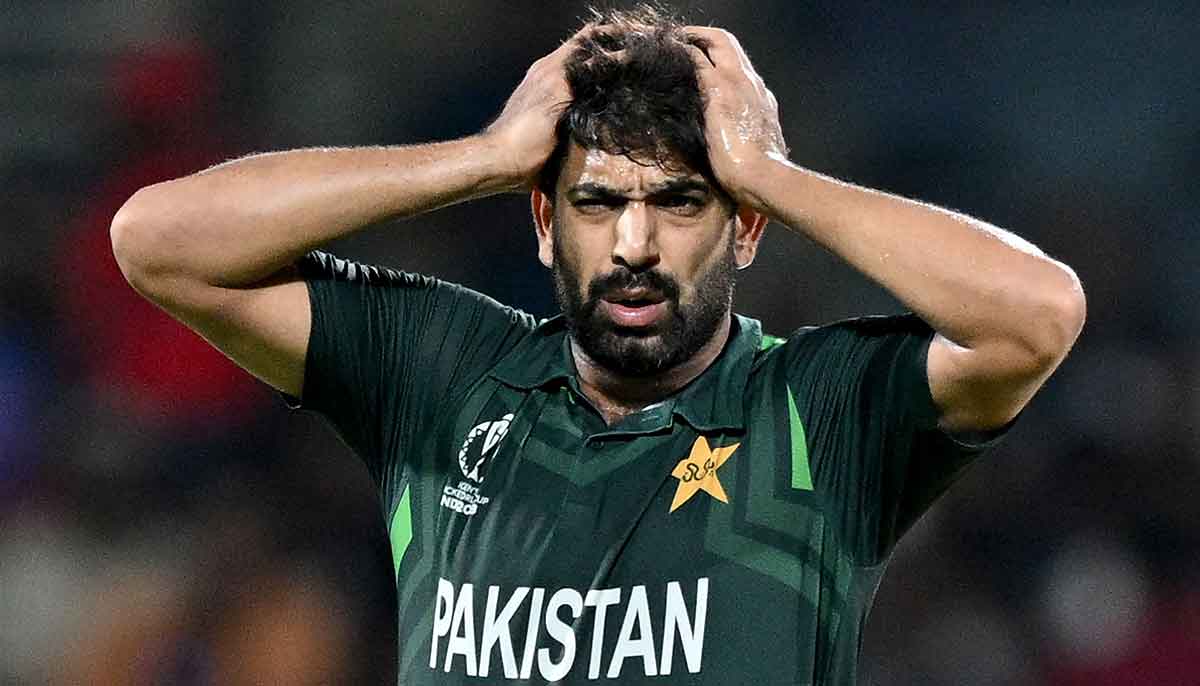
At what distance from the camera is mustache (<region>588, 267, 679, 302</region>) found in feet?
8.41

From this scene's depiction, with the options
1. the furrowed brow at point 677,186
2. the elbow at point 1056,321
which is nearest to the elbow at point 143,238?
the furrowed brow at point 677,186

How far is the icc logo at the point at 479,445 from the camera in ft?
8.82

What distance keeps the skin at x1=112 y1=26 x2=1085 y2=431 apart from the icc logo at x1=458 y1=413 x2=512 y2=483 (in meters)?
0.16

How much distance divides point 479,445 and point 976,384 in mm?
782

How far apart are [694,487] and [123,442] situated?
12.2ft

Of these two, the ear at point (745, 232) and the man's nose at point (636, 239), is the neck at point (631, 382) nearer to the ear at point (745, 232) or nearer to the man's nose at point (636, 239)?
the ear at point (745, 232)

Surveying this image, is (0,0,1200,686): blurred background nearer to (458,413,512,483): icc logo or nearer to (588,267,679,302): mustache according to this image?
(458,413,512,483): icc logo

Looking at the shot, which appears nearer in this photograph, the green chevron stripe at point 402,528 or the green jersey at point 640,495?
the green jersey at point 640,495

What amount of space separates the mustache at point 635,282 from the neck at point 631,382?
158 millimetres

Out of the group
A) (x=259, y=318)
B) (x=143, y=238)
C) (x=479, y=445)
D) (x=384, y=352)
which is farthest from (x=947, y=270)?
(x=143, y=238)

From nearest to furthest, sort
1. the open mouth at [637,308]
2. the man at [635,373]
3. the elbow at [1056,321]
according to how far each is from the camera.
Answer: the elbow at [1056,321] < the man at [635,373] < the open mouth at [637,308]

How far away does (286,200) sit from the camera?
2.62 m

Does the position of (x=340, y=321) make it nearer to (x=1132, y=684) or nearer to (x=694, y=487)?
(x=694, y=487)

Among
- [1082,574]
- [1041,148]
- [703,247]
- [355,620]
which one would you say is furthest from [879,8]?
[703,247]
